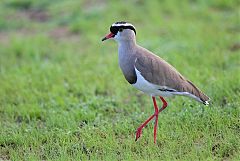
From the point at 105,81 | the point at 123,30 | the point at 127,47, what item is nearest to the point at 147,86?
the point at 127,47

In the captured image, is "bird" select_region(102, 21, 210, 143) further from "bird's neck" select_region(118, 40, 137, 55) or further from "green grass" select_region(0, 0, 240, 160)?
"green grass" select_region(0, 0, 240, 160)

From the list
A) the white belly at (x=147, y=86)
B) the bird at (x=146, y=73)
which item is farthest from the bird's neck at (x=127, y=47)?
the white belly at (x=147, y=86)

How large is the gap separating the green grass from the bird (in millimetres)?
444

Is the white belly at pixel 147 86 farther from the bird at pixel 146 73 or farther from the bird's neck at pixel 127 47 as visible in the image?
the bird's neck at pixel 127 47

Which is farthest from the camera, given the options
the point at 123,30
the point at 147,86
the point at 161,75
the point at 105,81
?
the point at 105,81

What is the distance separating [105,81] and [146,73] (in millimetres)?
2890

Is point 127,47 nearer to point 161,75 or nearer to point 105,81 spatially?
point 161,75

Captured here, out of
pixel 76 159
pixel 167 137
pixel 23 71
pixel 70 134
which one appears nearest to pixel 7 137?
pixel 70 134

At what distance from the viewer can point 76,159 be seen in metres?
5.70

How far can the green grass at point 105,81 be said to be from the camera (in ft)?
19.8

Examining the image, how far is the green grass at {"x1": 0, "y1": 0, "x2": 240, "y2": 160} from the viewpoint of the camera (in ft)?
19.8

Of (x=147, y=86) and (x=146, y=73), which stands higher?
(x=146, y=73)

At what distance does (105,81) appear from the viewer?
344 inches

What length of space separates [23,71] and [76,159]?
4.06m
